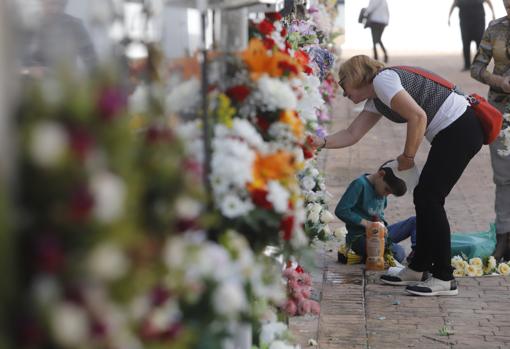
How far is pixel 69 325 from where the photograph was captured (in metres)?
1.77

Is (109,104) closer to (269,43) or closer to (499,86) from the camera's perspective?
(269,43)

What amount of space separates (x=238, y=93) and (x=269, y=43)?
2.26ft

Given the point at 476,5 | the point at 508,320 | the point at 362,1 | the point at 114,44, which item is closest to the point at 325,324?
the point at 508,320

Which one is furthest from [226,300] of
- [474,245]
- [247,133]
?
[474,245]

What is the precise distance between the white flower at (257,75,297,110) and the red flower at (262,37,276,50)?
55 cm

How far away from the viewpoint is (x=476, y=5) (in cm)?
1920

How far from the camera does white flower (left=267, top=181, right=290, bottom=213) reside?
10.9 feet

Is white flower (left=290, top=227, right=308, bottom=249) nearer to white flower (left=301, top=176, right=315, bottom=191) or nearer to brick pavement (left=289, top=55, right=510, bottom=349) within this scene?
brick pavement (left=289, top=55, right=510, bottom=349)

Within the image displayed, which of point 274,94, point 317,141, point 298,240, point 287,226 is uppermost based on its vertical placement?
point 274,94

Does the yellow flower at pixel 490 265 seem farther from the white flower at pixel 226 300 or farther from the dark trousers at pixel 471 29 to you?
the dark trousers at pixel 471 29

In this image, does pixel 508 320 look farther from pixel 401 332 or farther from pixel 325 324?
pixel 325 324

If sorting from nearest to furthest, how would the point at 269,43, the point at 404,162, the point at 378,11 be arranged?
the point at 269,43, the point at 404,162, the point at 378,11

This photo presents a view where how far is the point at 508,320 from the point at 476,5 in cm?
1419

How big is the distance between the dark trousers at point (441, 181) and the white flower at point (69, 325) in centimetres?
436
